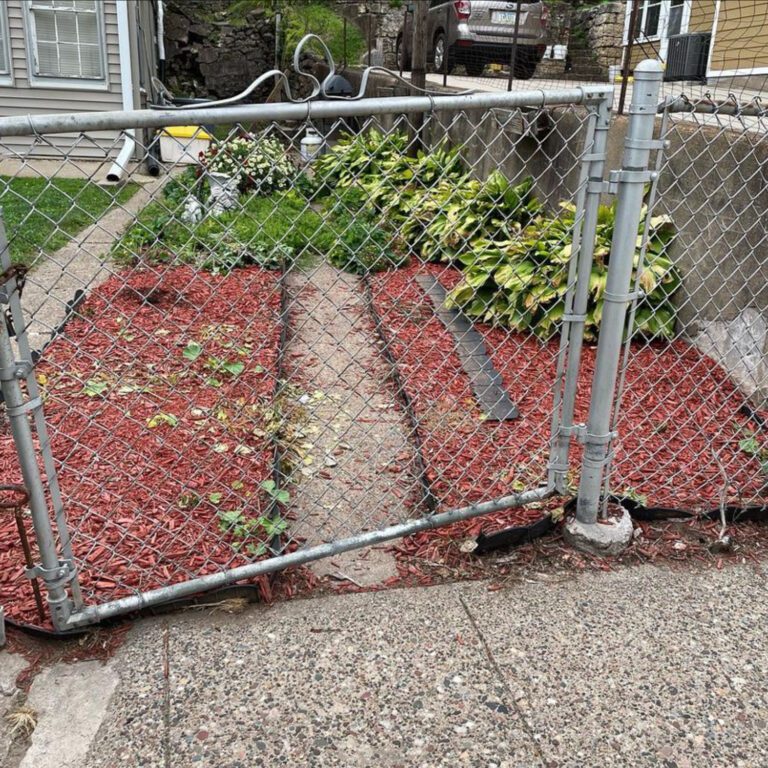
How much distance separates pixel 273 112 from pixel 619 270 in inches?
44.4

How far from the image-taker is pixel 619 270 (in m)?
2.32

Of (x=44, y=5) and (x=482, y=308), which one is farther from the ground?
(x=44, y=5)

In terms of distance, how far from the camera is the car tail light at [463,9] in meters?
11.0

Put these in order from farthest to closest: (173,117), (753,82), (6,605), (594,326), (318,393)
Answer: (753,82) < (594,326) < (318,393) < (6,605) < (173,117)

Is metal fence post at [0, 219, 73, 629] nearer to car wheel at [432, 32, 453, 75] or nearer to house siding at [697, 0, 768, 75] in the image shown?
house siding at [697, 0, 768, 75]

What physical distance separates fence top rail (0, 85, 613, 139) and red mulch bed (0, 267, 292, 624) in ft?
1.60

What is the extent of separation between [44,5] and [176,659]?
34.6 ft

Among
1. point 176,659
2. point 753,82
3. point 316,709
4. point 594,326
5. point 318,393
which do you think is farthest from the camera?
point 753,82

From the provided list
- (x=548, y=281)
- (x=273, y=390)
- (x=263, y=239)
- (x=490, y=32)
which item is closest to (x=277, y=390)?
(x=273, y=390)

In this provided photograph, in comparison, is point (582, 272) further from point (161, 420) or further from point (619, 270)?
point (161, 420)

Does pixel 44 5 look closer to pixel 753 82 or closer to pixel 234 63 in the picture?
pixel 234 63

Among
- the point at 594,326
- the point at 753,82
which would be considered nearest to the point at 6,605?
the point at 594,326

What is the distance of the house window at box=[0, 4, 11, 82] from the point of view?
985 cm

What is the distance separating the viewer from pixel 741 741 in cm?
188
